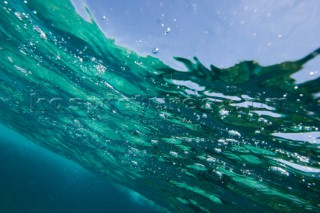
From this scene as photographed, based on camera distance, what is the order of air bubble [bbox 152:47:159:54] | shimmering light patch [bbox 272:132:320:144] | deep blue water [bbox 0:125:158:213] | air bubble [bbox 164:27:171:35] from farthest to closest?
deep blue water [bbox 0:125:158:213] → shimmering light patch [bbox 272:132:320:144] → air bubble [bbox 152:47:159:54] → air bubble [bbox 164:27:171:35]

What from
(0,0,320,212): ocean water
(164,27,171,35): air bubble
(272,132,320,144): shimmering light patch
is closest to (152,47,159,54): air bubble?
(0,0,320,212): ocean water

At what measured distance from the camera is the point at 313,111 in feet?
26.8

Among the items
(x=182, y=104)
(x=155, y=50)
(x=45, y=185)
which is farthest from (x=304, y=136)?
(x=45, y=185)

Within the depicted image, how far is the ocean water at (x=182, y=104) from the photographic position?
8.63 meters

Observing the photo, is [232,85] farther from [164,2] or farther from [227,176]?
[227,176]

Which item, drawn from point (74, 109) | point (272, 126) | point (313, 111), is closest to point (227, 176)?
point (272, 126)

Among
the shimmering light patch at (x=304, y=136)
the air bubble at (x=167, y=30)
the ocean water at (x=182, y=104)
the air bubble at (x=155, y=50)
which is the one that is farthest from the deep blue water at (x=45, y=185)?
the air bubble at (x=167, y=30)

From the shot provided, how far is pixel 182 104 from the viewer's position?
11.4 meters

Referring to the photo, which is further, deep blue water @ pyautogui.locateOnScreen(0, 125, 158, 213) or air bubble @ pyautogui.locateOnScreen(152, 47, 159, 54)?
deep blue water @ pyautogui.locateOnScreen(0, 125, 158, 213)

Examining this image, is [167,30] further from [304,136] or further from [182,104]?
[304,136]

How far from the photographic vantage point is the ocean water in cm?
863

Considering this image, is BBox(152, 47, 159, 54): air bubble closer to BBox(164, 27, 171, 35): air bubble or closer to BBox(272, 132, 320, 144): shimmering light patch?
BBox(164, 27, 171, 35): air bubble

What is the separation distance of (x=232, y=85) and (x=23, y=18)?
9.17m

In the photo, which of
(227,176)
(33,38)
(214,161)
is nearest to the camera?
(33,38)
